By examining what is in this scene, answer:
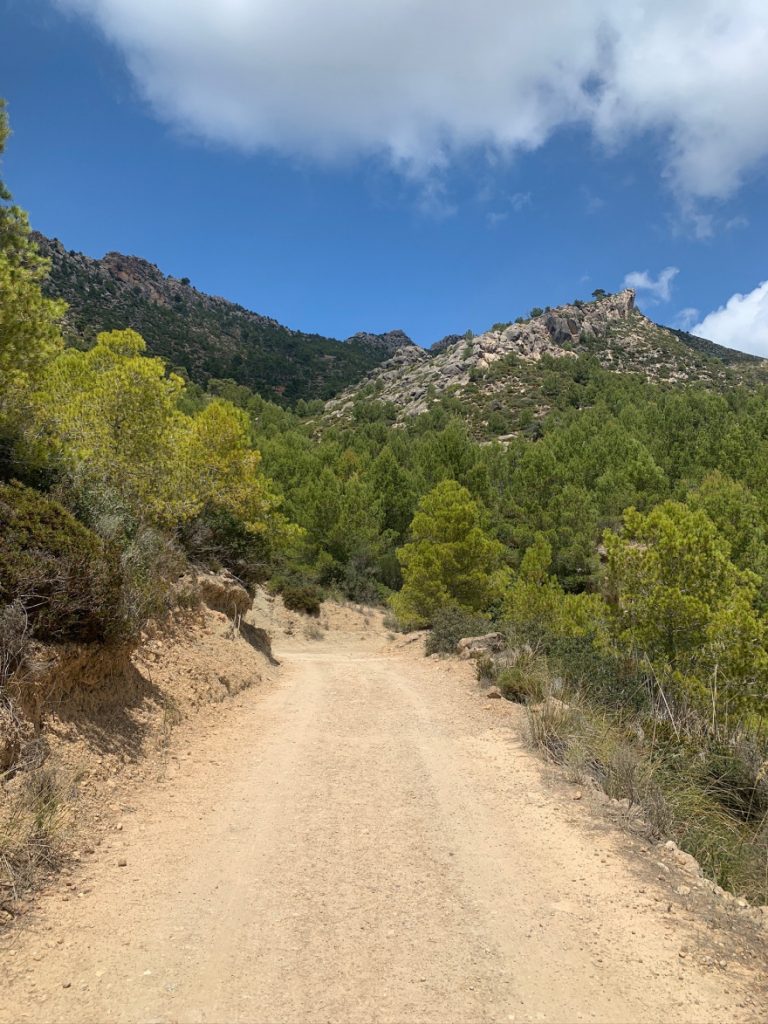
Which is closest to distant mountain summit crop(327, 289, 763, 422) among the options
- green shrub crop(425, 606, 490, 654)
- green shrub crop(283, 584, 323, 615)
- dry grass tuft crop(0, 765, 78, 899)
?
green shrub crop(283, 584, 323, 615)

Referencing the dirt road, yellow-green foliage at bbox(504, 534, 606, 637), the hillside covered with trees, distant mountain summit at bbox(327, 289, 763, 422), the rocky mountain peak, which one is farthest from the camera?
the rocky mountain peak

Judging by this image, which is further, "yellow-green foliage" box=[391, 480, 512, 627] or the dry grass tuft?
"yellow-green foliage" box=[391, 480, 512, 627]

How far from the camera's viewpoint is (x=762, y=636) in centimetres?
1187

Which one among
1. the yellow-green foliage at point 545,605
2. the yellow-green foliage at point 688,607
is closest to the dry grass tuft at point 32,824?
the yellow-green foliage at point 688,607

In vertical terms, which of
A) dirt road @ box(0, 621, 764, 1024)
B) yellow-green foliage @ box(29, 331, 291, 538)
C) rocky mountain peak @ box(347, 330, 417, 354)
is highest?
rocky mountain peak @ box(347, 330, 417, 354)

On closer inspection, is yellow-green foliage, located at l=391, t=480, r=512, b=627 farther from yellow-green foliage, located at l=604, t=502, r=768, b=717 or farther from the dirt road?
the dirt road

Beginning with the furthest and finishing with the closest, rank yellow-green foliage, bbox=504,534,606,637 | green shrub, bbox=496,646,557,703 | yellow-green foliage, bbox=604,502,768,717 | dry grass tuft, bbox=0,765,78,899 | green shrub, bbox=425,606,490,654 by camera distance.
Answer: green shrub, bbox=425,606,490,654 → yellow-green foliage, bbox=504,534,606,637 → yellow-green foliage, bbox=604,502,768,717 → green shrub, bbox=496,646,557,703 → dry grass tuft, bbox=0,765,78,899

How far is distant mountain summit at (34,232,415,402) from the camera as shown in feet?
280

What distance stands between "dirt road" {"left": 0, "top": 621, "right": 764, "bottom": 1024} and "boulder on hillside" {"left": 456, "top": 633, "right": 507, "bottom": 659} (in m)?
7.30

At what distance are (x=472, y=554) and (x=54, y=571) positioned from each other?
734 inches

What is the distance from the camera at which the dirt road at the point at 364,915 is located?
3.14 meters

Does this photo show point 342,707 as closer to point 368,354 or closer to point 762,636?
point 762,636

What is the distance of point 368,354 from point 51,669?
142m

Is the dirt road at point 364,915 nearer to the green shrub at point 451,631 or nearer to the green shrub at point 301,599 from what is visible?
the green shrub at point 451,631
